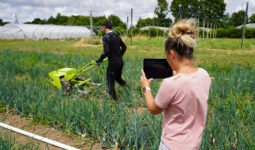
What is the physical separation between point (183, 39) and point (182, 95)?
0.28 meters

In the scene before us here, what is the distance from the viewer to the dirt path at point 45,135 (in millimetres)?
2919

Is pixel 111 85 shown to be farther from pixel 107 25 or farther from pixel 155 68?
pixel 155 68

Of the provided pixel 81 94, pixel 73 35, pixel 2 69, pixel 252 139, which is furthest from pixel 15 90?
pixel 73 35

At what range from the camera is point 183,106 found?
51.7 inches

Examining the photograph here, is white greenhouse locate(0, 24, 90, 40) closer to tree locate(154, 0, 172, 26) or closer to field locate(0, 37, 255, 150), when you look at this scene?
tree locate(154, 0, 172, 26)

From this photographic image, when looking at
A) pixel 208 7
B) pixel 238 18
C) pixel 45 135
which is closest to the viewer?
pixel 45 135

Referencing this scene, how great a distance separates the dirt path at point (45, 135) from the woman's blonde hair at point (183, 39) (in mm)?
1869

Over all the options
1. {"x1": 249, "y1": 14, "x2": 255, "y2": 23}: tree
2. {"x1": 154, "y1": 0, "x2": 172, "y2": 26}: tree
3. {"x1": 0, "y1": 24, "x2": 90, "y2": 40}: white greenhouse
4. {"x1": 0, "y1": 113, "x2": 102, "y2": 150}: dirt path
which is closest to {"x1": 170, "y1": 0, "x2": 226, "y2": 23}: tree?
{"x1": 154, "y1": 0, "x2": 172, "y2": 26}: tree

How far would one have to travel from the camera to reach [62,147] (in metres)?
2.87

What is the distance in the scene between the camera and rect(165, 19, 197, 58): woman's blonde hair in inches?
50.4

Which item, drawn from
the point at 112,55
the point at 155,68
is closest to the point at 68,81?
the point at 112,55

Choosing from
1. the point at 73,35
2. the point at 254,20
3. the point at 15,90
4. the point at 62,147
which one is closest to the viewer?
the point at 62,147

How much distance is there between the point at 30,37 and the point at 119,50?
85.7 ft

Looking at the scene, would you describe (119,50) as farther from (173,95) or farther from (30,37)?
(30,37)
